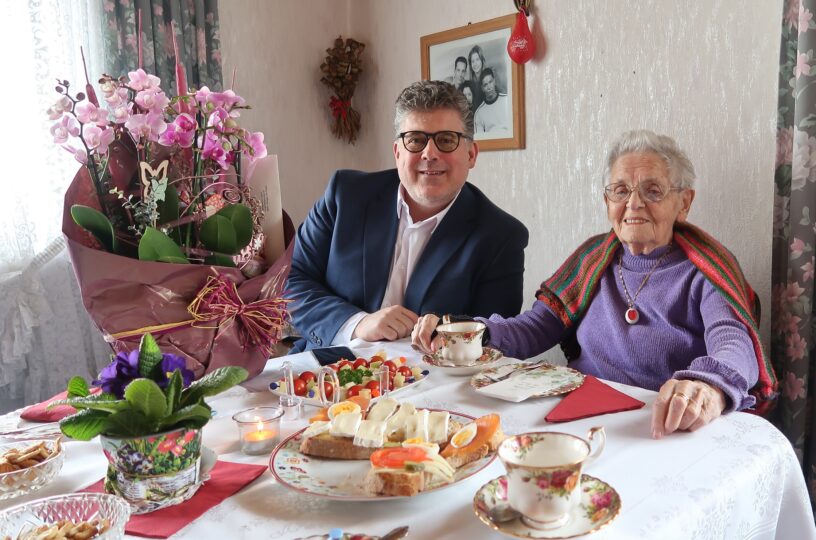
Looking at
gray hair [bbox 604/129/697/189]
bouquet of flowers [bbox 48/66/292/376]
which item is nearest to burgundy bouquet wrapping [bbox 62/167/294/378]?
bouquet of flowers [bbox 48/66/292/376]

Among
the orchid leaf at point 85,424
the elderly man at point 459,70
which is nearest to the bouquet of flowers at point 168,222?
the orchid leaf at point 85,424

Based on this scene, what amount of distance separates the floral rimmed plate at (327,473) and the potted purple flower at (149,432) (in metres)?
0.12

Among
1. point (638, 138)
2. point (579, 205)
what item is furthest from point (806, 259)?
point (579, 205)

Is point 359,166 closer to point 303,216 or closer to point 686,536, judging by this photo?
point 303,216

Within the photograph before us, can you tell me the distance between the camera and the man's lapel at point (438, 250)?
1961 mm

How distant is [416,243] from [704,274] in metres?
0.88

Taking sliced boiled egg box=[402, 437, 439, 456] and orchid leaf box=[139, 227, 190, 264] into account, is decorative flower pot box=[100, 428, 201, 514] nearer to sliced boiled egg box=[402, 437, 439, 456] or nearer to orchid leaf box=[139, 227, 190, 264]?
sliced boiled egg box=[402, 437, 439, 456]

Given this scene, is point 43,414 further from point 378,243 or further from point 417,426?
point 378,243

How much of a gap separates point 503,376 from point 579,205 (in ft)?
4.65

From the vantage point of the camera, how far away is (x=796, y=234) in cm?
173

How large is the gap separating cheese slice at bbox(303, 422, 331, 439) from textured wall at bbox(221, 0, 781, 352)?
1546mm

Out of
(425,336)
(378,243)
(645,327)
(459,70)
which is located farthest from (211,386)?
(459,70)

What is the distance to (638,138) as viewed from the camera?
5.52 feet

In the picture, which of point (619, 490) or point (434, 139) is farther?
point (434, 139)
